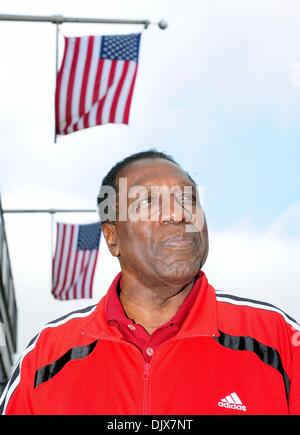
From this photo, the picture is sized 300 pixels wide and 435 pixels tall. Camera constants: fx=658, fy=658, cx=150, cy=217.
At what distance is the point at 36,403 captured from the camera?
9.57 feet

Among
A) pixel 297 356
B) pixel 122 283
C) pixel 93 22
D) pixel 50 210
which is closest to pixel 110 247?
pixel 122 283

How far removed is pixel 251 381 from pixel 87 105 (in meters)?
7.28

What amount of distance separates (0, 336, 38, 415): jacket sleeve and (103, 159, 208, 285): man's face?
61cm

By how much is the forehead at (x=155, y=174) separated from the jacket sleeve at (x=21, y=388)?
930 mm

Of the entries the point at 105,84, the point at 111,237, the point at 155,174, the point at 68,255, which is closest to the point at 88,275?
the point at 68,255

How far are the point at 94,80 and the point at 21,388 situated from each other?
23.1 ft

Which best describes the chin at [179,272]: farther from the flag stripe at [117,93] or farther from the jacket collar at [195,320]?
the flag stripe at [117,93]

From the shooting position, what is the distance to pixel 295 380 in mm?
2727

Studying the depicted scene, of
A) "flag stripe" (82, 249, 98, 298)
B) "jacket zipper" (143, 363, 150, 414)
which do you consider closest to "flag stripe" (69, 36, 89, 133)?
"flag stripe" (82, 249, 98, 298)

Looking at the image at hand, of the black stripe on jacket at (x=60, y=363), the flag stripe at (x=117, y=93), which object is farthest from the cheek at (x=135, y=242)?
the flag stripe at (x=117, y=93)

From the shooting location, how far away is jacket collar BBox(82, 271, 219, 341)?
2.92 metres

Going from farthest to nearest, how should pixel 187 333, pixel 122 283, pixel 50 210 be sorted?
pixel 50 210 → pixel 122 283 → pixel 187 333

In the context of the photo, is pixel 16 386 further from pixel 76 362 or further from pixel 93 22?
pixel 93 22

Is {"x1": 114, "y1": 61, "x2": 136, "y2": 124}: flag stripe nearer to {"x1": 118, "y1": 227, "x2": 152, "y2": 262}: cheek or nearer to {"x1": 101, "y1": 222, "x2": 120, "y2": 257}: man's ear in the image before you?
{"x1": 101, "y1": 222, "x2": 120, "y2": 257}: man's ear
